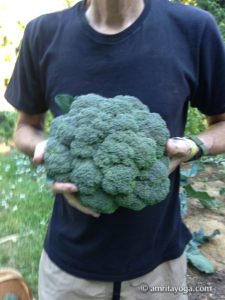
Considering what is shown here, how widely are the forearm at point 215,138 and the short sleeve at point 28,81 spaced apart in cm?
55

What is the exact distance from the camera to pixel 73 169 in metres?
1.37

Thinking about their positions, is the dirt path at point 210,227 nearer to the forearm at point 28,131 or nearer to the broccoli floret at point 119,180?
the forearm at point 28,131

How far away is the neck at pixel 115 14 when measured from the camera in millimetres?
1528

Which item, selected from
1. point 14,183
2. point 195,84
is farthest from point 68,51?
point 14,183

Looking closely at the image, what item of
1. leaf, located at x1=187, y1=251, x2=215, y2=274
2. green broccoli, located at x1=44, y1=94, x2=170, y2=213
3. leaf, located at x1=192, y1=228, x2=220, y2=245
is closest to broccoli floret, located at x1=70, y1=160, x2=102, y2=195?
green broccoli, located at x1=44, y1=94, x2=170, y2=213

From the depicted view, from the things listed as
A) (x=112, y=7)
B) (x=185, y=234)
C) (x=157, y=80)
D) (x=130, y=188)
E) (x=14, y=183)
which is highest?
(x=112, y=7)

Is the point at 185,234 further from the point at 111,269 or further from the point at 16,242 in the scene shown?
the point at 16,242

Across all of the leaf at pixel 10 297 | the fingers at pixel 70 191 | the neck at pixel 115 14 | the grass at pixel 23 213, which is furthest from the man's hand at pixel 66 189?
the grass at pixel 23 213

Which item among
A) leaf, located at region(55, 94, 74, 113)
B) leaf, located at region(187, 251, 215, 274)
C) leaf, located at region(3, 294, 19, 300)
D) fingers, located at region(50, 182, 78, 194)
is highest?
leaf, located at region(55, 94, 74, 113)

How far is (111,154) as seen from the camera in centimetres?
134

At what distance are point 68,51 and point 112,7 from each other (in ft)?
0.60

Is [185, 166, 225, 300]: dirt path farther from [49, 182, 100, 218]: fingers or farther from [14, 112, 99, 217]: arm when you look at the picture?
[49, 182, 100, 218]: fingers

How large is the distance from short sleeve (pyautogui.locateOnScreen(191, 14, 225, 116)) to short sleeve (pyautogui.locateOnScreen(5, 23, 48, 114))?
1.69ft

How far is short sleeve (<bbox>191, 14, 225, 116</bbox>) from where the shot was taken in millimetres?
1530
